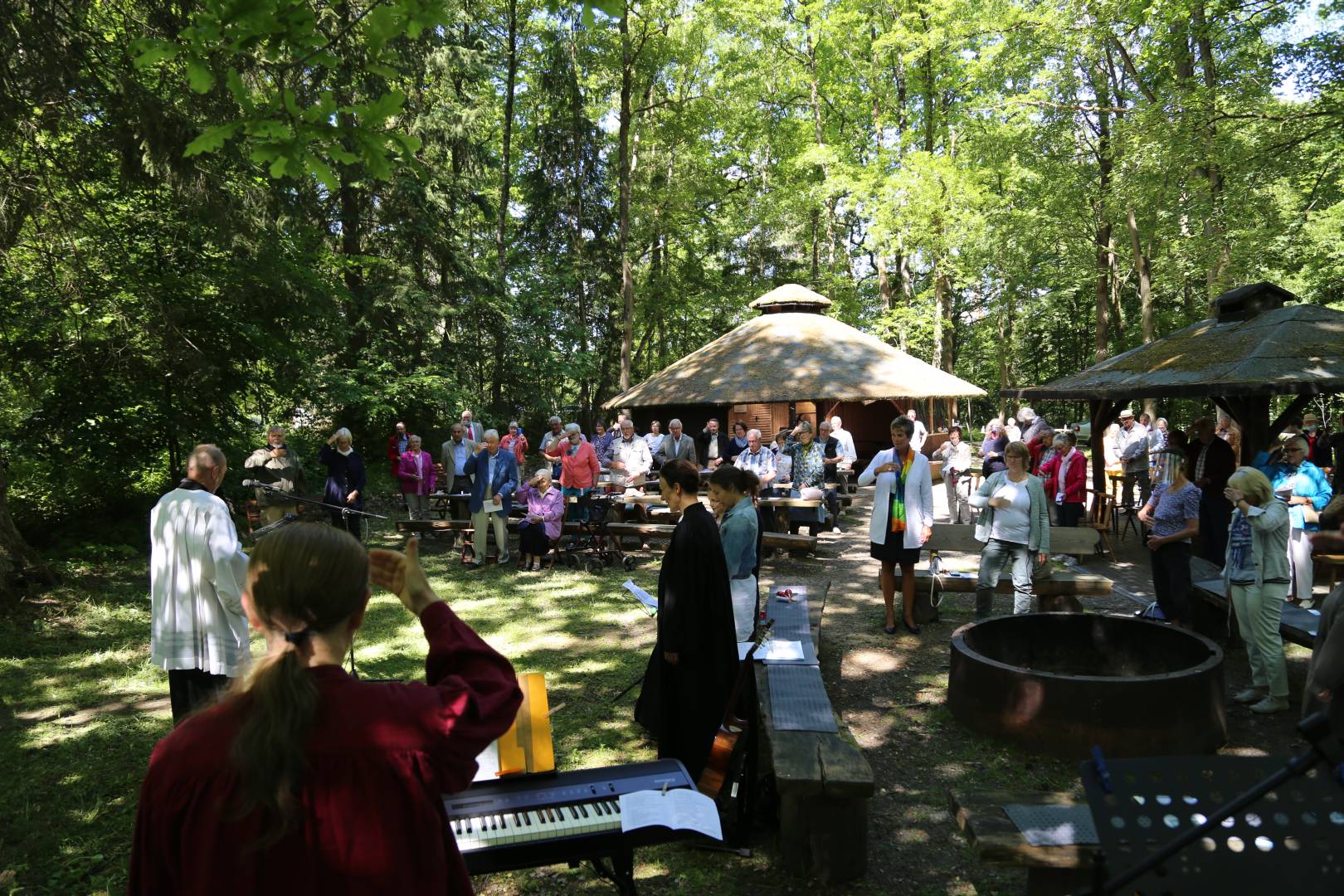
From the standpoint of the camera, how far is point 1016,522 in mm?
6980

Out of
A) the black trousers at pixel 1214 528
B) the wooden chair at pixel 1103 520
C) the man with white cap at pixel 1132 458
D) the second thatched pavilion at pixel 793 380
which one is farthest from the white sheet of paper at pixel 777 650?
the second thatched pavilion at pixel 793 380

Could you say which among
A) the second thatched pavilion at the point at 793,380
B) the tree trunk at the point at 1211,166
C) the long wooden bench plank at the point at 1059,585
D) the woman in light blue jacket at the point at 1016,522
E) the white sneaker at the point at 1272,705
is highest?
the tree trunk at the point at 1211,166

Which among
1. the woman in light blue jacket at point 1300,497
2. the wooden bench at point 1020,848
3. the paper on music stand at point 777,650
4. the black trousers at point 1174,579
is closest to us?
the wooden bench at point 1020,848

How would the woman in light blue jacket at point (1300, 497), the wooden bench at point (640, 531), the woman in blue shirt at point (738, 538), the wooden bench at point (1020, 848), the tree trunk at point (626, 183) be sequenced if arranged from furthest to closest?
the tree trunk at point (626, 183), the wooden bench at point (640, 531), the woman in light blue jacket at point (1300, 497), the woman in blue shirt at point (738, 538), the wooden bench at point (1020, 848)

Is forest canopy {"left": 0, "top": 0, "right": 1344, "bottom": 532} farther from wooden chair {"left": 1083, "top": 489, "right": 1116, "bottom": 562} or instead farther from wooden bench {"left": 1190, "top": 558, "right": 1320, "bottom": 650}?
wooden bench {"left": 1190, "top": 558, "right": 1320, "bottom": 650}

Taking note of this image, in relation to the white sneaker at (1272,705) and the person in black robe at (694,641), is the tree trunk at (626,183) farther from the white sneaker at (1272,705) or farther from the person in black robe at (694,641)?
the person in black robe at (694,641)

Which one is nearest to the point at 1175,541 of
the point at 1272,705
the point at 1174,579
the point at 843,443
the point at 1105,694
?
the point at 1174,579

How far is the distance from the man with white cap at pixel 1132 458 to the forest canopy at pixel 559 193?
14.5 feet

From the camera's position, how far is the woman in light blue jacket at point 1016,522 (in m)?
6.98

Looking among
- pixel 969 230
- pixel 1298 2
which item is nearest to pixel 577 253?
pixel 969 230

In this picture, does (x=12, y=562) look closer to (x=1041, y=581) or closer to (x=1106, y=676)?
(x=1041, y=581)

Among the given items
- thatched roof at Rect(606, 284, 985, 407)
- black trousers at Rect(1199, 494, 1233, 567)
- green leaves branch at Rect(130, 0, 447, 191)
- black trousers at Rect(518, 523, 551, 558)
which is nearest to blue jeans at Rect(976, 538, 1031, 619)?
black trousers at Rect(1199, 494, 1233, 567)

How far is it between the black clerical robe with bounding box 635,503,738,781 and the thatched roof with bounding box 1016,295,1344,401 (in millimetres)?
7822

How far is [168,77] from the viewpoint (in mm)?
9320
